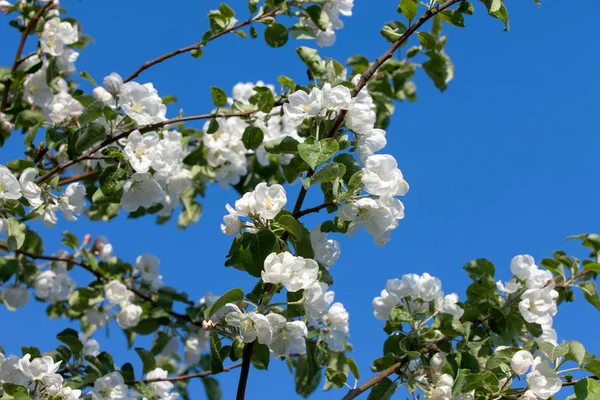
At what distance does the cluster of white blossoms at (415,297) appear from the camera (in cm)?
243

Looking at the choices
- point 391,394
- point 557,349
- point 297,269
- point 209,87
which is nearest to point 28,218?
point 209,87

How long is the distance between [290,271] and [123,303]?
1.91m

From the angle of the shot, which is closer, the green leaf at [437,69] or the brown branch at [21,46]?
the brown branch at [21,46]

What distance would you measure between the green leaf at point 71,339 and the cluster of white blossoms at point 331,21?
165 centimetres

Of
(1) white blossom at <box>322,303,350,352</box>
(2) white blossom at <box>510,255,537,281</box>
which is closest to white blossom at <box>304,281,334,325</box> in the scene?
(1) white blossom at <box>322,303,350,352</box>

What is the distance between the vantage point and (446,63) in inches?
150

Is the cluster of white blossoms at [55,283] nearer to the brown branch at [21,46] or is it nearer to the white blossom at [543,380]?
the brown branch at [21,46]

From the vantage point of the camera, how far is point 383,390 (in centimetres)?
226

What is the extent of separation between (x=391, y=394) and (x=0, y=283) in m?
2.31

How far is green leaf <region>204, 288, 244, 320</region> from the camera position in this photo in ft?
6.09

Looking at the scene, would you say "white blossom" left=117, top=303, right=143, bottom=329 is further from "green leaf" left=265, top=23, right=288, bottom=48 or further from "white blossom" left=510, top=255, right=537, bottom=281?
"white blossom" left=510, top=255, right=537, bottom=281

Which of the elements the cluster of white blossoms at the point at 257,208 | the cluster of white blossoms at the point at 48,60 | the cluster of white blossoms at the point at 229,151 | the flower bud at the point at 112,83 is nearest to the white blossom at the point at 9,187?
the flower bud at the point at 112,83

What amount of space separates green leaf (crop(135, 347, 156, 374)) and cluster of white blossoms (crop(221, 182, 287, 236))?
126 centimetres

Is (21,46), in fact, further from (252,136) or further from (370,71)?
(370,71)
